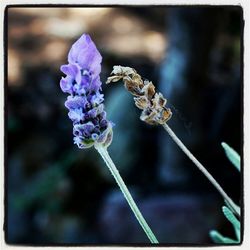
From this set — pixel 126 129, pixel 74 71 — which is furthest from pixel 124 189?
pixel 74 71

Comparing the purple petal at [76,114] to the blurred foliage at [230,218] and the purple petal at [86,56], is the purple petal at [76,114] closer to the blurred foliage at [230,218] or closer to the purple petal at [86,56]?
the purple petal at [86,56]

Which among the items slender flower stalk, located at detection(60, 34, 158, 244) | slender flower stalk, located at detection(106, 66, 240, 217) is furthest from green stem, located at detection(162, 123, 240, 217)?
slender flower stalk, located at detection(60, 34, 158, 244)

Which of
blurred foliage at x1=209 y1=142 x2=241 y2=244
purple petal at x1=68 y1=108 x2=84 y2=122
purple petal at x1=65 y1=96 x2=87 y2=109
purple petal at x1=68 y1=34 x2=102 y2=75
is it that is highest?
purple petal at x1=68 y1=34 x2=102 y2=75

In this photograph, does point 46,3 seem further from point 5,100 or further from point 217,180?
point 217,180

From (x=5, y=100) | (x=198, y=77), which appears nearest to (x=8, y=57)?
(x=5, y=100)

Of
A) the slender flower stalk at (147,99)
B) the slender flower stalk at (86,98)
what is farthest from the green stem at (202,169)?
the slender flower stalk at (86,98)

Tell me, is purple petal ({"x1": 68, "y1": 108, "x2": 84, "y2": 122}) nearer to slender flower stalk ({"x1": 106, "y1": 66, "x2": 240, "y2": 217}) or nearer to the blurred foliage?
slender flower stalk ({"x1": 106, "y1": 66, "x2": 240, "y2": 217})

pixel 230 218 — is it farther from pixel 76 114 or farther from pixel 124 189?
pixel 76 114
